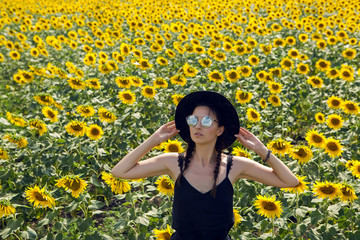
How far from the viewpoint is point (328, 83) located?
7250 mm

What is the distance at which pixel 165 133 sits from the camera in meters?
2.60

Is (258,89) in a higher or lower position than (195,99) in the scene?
lower

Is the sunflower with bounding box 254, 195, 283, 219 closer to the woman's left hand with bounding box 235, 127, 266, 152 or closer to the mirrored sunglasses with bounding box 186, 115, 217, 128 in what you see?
the woman's left hand with bounding box 235, 127, 266, 152

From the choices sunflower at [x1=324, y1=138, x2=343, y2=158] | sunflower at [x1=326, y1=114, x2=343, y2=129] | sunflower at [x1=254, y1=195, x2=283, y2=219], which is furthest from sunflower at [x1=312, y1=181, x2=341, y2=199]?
sunflower at [x1=326, y1=114, x2=343, y2=129]

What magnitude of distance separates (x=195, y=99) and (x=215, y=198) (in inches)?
26.9

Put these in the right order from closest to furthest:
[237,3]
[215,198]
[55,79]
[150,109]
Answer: [215,198] < [150,109] < [55,79] < [237,3]

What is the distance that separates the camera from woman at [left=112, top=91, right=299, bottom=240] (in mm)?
2387

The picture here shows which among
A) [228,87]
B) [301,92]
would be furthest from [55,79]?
[301,92]

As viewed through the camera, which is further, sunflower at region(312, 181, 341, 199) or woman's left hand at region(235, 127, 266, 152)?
sunflower at region(312, 181, 341, 199)

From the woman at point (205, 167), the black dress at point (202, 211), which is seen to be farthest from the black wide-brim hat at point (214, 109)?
the black dress at point (202, 211)

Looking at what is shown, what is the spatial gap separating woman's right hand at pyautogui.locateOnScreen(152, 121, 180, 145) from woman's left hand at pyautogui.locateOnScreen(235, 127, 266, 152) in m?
0.46

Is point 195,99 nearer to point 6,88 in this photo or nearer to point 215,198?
point 215,198

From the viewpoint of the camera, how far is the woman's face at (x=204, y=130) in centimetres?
241

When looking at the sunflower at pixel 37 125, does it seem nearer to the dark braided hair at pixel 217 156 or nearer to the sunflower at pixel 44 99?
the sunflower at pixel 44 99
